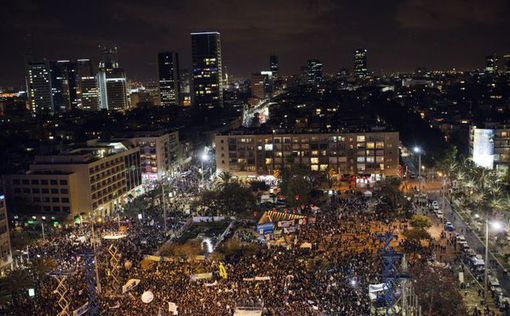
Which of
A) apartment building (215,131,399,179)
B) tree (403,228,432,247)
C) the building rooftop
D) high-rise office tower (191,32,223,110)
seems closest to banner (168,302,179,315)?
tree (403,228,432,247)

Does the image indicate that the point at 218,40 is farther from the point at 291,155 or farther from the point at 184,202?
the point at 184,202

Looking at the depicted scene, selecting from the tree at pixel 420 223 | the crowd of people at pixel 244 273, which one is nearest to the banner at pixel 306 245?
the crowd of people at pixel 244 273

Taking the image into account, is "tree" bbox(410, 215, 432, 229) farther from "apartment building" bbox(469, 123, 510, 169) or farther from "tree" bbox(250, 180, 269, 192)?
"apartment building" bbox(469, 123, 510, 169)

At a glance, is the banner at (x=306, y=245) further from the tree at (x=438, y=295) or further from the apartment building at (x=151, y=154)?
the apartment building at (x=151, y=154)

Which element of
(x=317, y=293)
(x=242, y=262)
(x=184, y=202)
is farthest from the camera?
(x=184, y=202)

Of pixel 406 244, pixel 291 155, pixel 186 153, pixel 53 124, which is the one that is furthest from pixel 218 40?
pixel 406 244

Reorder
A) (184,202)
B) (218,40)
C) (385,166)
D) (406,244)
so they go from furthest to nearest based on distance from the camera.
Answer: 1. (218,40)
2. (385,166)
3. (184,202)
4. (406,244)

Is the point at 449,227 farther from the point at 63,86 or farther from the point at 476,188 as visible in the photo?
the point at 63,86
